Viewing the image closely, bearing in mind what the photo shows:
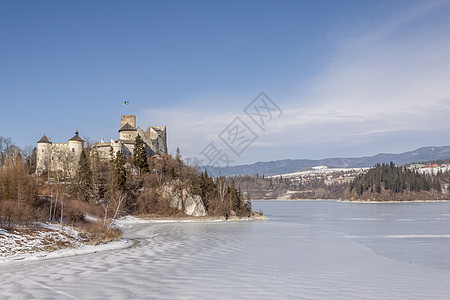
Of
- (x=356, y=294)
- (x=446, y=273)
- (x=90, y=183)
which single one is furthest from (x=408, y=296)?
(x=90, y=183)

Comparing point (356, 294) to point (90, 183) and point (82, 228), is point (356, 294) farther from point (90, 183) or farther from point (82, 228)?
point (90, 183)

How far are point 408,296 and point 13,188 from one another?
22648 mm

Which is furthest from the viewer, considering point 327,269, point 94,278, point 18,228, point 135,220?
point 135,220

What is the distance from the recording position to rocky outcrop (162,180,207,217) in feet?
151

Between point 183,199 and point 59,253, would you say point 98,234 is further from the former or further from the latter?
point 183,199

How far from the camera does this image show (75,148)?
5084cm

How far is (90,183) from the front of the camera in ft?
142

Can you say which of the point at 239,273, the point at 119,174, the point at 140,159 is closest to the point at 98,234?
the point at 239,273

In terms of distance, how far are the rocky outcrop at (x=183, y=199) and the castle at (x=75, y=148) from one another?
10.3 metres

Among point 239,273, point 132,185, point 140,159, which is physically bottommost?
point 239,273

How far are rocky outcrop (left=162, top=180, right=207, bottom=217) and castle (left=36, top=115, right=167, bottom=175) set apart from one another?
10310 millimetres

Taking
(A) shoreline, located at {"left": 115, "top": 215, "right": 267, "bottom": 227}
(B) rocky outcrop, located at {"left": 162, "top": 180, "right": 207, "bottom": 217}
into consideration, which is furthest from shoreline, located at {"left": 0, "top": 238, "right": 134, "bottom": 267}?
(B) rocky outcrop, located at {"left": 162, "top": 180, "right": 207, "bottom": 217}

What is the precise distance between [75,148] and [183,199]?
16.8 metres

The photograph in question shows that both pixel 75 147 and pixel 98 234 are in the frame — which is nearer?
pixel 98 234
